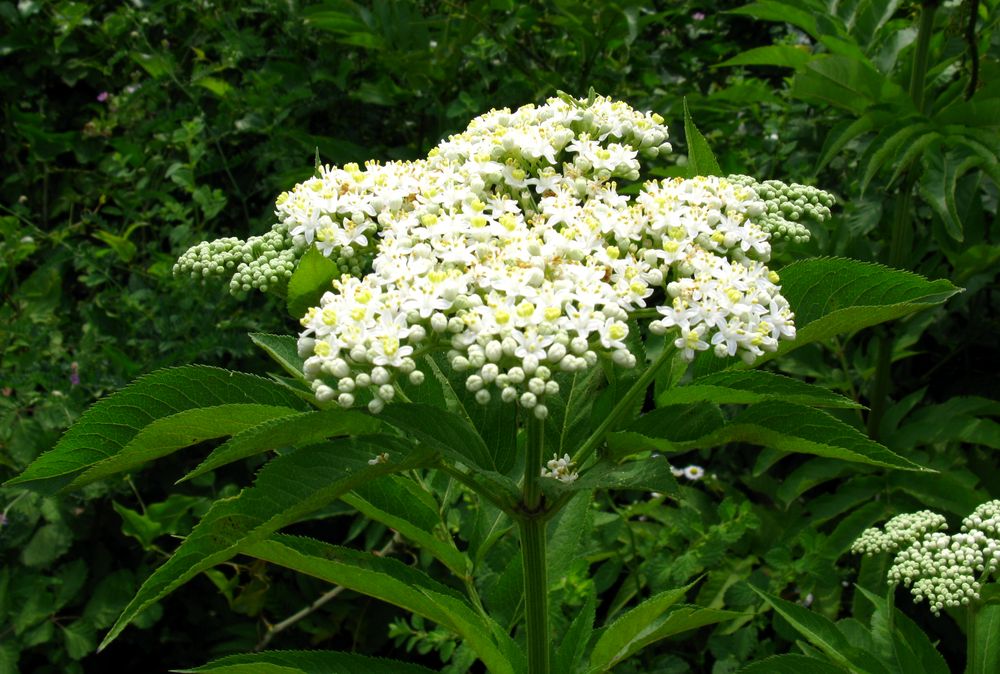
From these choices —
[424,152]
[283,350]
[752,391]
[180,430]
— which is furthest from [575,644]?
[424,152]

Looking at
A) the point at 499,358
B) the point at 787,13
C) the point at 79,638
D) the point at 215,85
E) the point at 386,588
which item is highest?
the point at 787,13

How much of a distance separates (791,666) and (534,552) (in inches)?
24.6

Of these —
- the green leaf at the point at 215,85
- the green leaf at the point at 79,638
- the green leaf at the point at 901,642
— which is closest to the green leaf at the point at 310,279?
the green leaf at the point at 901,642

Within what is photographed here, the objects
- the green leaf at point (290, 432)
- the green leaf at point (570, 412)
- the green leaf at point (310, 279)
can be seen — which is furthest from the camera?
the green leaf at point (570, 412)

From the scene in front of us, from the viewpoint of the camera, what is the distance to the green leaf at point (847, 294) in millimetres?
1483

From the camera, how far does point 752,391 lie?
154 centimetres

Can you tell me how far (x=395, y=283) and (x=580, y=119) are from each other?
56 cm

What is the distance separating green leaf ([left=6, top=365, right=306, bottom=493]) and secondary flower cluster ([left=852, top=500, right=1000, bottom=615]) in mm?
1536

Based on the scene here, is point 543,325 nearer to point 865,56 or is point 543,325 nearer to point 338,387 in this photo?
point 338,387

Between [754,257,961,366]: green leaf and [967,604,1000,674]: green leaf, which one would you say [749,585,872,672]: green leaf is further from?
[754,257,961,366]: green leaf

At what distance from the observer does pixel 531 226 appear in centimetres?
182

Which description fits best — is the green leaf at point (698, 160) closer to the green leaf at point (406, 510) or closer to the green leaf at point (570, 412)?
the green leaf at point (570, 412)

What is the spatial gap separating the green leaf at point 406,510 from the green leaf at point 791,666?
623 mm

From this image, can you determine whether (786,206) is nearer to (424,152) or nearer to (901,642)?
(901,642)
